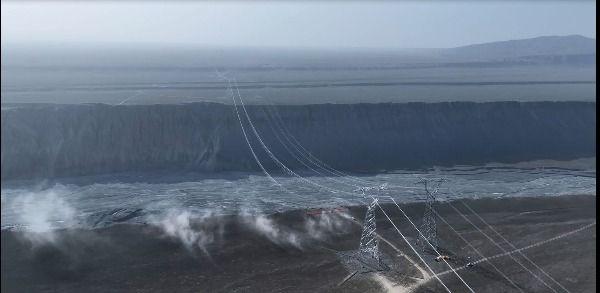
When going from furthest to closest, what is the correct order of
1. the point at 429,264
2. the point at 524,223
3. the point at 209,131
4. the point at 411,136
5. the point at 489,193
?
1. the point at 411,136
2. the point at 209,131
3. the point at 489,193
4. the point at 524,223
5. the point at 429,264

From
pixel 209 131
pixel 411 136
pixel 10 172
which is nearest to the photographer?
pixel 10 172

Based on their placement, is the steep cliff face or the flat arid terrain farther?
the steep cliff face

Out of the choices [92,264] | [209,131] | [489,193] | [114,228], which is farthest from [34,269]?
[489,193]

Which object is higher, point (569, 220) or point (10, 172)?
point (10, 172)

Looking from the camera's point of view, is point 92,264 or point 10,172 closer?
point 10,172

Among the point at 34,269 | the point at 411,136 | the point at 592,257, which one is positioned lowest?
the point at 592,257

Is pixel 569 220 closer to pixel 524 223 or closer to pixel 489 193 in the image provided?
pixel 524 223
